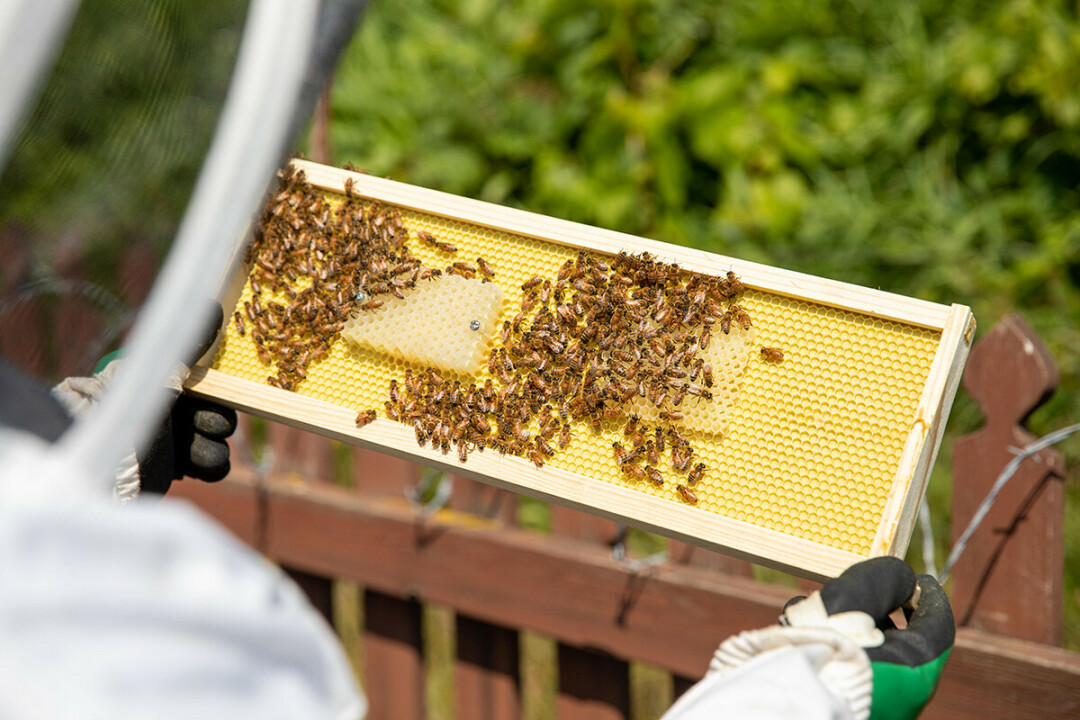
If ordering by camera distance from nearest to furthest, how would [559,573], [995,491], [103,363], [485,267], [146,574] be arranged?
[146,574] → [103,363] → [485,267] → [995,491] → [559,573]

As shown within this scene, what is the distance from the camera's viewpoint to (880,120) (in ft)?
13.0

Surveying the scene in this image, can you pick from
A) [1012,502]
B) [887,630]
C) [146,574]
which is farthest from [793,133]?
[146,574]

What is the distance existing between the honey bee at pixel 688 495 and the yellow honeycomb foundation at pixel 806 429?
14mm

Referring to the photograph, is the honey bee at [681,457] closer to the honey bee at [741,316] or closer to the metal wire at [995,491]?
the honey bee at [741,316]

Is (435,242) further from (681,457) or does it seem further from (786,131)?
(786,131)

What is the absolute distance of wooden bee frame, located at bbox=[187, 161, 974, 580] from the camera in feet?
4.80

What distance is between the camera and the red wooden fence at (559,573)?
80.0 inches

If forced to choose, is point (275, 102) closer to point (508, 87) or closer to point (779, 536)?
point (779, 536)

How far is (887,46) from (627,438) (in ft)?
11.0

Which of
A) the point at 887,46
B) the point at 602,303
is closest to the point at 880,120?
the point at 887,46

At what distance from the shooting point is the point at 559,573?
107 inches

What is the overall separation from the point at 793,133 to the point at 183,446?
126 inches

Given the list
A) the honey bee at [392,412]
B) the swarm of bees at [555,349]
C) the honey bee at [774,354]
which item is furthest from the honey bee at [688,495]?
the honey bee at [392,412]

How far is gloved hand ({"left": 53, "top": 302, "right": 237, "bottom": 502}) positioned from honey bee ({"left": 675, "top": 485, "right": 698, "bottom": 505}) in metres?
1.01
